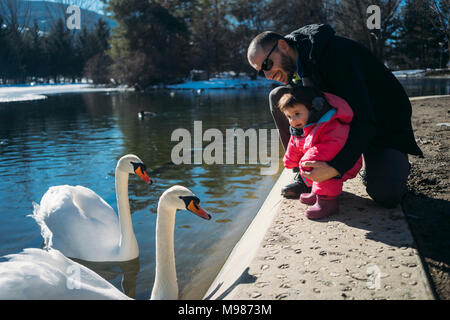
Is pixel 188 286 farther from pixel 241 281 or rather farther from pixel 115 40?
pixel 115 40

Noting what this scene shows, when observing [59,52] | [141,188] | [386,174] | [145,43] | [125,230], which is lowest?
[141,188]

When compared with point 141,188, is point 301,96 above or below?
above

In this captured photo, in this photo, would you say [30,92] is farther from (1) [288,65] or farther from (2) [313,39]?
(2) [313,39]

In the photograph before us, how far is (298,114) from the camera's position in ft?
9.92

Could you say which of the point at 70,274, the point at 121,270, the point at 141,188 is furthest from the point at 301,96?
the point at 141,188

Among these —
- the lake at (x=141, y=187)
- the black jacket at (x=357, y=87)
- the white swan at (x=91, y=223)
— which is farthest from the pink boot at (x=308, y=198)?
the white swan at (x=91, y=223)

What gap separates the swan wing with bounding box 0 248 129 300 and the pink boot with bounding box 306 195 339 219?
1601 mm

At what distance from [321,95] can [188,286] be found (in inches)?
77.3

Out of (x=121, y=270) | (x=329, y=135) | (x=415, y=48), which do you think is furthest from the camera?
(x=415, y=48)

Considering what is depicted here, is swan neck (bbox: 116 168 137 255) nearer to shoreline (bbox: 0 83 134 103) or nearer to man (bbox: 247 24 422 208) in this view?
man (bbox: 247 24 422 208)

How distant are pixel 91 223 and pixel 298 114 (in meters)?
2.39

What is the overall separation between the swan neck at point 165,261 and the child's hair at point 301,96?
1258 millimetres

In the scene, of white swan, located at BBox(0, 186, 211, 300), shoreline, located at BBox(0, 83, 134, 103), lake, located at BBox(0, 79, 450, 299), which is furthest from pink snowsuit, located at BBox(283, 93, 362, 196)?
shoreline, located at BBox(0, 83, 134, 103)

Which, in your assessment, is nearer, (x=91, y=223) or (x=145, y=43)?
(x=91, y=223)
